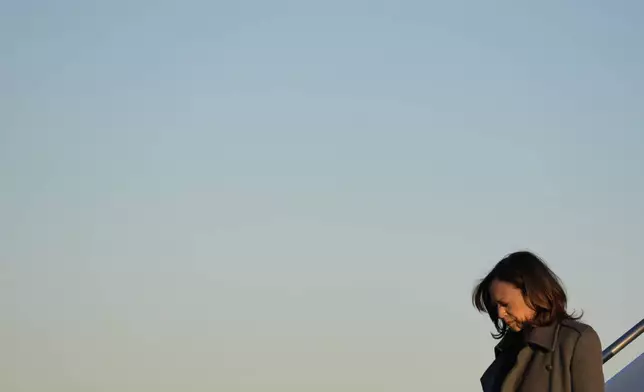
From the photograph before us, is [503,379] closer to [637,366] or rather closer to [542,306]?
[542,306]

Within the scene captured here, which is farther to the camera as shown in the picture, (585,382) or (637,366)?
(637,366)

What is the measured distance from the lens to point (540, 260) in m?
4.72

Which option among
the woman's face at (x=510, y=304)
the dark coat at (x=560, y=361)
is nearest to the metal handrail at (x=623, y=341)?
the dark coat at (x=560, y=361)

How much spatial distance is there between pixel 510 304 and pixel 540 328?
16 cm

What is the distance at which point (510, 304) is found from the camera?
4.72m

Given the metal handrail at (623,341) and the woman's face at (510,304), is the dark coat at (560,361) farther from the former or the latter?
the metal handrail at (623,341)

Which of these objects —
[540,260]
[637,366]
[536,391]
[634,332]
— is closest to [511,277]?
[540,260]

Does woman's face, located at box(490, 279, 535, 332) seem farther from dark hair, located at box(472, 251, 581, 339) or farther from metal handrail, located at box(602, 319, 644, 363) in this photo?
metal handrail, located at box(602, 319, 644, 363)

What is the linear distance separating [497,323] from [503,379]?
24 cm

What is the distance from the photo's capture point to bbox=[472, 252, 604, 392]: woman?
4.63 m

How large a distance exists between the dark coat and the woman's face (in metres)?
0.07

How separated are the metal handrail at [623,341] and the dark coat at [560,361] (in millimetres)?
2049

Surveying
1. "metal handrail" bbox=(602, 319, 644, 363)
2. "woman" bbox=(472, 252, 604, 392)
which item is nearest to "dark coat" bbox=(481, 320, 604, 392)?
"woman" bbox=(472, 252, 604, 392)

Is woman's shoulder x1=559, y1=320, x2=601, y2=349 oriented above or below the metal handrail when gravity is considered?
below
